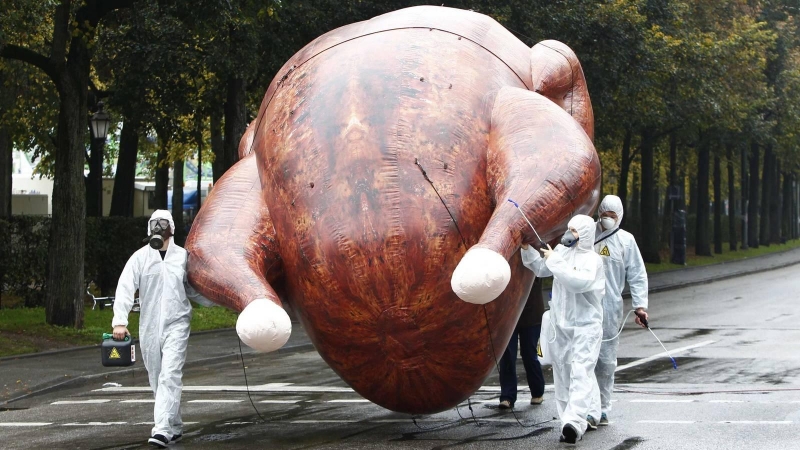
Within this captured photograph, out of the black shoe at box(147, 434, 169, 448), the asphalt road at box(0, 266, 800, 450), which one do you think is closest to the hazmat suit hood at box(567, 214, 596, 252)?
the asphalt road at box(0, 266, 800, 450)

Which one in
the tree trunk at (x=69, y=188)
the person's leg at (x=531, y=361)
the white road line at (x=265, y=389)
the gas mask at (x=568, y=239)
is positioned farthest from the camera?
the tree trunk at (x=69, y=188)

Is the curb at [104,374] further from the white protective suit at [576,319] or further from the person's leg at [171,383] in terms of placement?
the white protective suit at [576,319]

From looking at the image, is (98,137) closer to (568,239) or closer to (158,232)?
(158,232)

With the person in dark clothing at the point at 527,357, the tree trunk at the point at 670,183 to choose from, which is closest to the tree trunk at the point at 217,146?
the person in dark clothing at the point at 527,357

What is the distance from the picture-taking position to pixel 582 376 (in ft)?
28.9

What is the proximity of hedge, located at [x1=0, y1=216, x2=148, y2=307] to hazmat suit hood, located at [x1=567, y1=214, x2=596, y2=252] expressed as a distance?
1511cm

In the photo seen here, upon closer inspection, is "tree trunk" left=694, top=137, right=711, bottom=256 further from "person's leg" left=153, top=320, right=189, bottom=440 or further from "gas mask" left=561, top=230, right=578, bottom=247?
"person's leg" left=153, top=320, right=189, bottom=440

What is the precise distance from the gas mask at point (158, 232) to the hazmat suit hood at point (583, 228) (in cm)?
320

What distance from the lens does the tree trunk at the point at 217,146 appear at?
23.9 meters

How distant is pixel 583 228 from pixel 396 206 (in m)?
1.77

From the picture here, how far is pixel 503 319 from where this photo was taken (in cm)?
825

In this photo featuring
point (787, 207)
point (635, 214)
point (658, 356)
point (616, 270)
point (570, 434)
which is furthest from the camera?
point (787, 207)

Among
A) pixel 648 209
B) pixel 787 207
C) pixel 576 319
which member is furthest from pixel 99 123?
pixel 787 207

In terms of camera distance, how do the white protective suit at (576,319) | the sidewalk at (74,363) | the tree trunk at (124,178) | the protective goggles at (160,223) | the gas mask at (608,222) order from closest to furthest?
1. the white protective suit at (576,319)
2. the protective goggles at (160,223)
3. the gas mask at (608,222)
4. the sidewalk at (74,363)
5. the tree trunk at (124,178)
